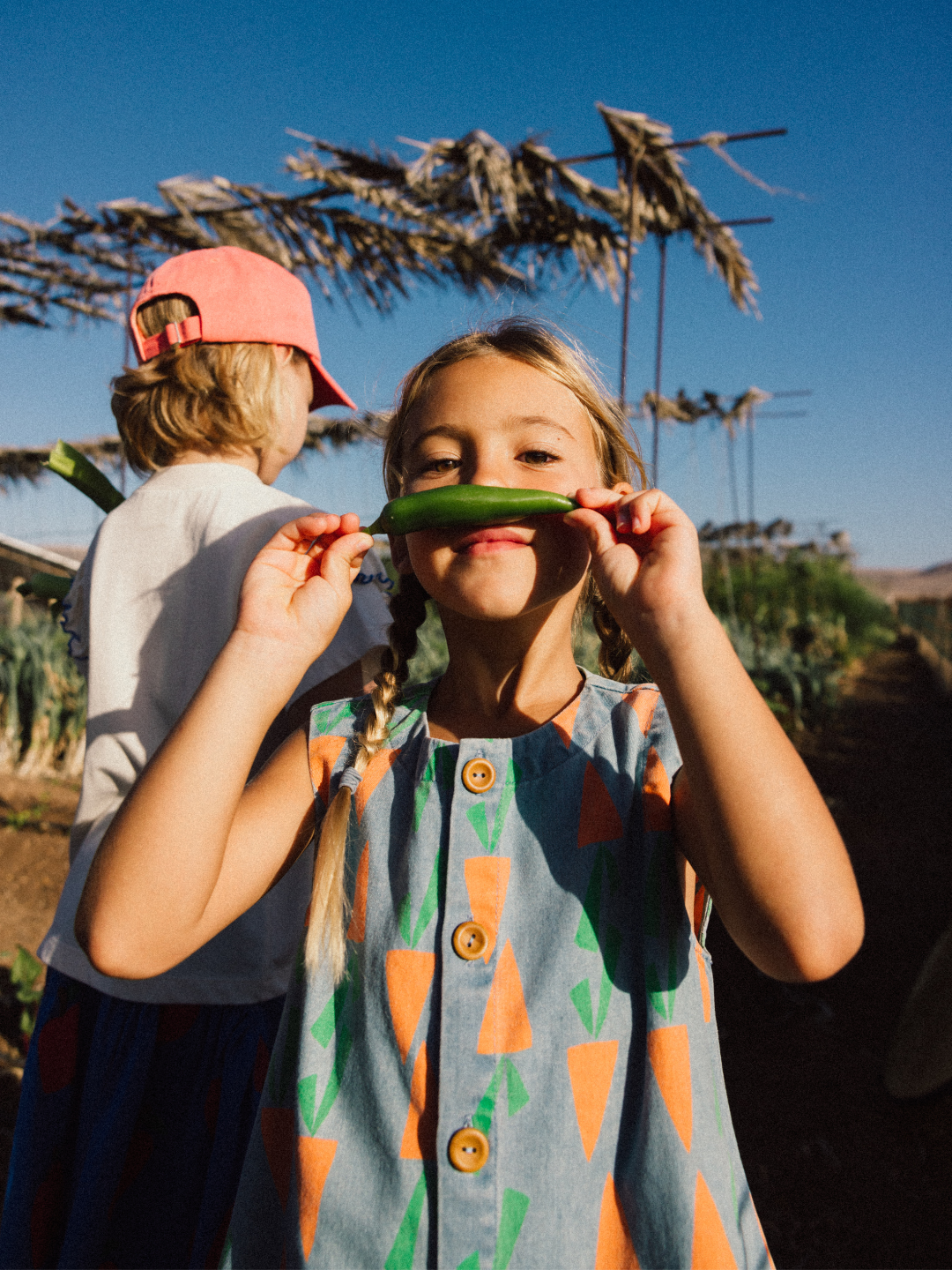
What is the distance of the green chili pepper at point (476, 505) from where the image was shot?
1.18 m

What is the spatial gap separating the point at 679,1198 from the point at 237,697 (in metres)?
0.90

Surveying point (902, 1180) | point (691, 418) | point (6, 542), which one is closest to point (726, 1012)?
point (902, 1180)

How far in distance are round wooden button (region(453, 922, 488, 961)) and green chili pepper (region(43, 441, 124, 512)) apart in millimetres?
1263

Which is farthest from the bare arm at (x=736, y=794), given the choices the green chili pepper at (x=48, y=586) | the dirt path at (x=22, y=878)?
the dirt path at (x=22, y=878)

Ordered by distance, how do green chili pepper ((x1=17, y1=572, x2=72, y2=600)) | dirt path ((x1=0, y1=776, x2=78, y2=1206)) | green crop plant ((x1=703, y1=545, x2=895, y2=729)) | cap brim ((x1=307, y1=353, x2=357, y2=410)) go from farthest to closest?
green crop plant ((x1=703, y1=545, x2=895, y2=729)), dirt path ((x1=0, y1=776, x2=78, y2=1206)), green chili pepper ((x1=17, y1=572, x2=72, y2=600)), cap brim ((x1=307, y1=353, x2=357, y2=410))

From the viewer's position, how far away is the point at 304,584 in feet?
4.42

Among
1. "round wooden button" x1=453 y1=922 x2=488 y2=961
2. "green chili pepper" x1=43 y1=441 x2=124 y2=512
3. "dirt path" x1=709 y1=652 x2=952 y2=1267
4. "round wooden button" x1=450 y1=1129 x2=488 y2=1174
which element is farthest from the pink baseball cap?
"dirt path" x1=709 y1=652 x2=952 y2=1267

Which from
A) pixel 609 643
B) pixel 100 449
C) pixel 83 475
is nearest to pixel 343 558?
pixel 609 643

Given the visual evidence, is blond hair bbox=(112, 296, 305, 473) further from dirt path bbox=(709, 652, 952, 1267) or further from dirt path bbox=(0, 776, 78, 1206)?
dirt path bbox=(709, 652, 952, 1267)

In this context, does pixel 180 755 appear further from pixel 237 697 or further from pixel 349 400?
pixel 349 400

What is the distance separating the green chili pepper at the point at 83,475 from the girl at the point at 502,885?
745 millimetres

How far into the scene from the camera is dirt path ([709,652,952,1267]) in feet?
8.25

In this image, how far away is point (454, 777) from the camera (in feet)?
3.98

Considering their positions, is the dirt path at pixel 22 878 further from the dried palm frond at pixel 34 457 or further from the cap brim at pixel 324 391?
the dried palm frond at pixel 34 457
